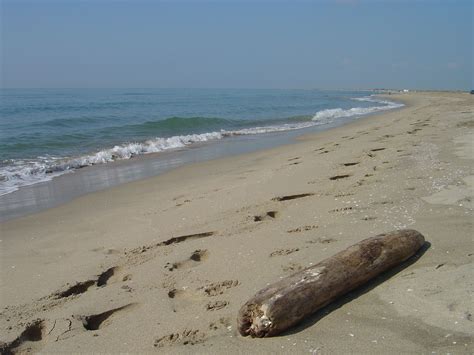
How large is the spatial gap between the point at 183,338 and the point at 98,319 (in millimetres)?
829

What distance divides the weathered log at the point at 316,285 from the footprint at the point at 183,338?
0.92 ft

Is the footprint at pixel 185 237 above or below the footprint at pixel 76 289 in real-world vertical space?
above

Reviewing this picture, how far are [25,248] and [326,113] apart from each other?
26.1 m

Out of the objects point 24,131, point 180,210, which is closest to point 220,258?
point 180,210

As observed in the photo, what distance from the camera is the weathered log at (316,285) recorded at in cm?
282

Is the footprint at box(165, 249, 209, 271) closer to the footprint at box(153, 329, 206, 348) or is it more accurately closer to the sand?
the sand

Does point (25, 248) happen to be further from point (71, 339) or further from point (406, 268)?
point (406, 268)

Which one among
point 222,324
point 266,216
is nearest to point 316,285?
point 222,324

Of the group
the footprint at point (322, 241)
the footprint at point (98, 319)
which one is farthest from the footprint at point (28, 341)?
the footprint at point (322, 241)

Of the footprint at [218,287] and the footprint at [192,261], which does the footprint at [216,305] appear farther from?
the footprint at [192,261]

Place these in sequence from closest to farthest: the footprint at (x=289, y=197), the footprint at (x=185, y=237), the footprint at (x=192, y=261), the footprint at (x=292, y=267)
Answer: the footprint at (x=292, y=267) < the footprint at (x=192, y=261) < the footprint at (x=185, y=237) < the footprint at (x=289, y=197)

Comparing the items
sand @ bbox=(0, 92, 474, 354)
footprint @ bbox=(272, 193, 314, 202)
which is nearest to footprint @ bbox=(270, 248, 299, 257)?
sand @ bbox=(0, 92, 474, 354)

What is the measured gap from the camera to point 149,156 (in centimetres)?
1288

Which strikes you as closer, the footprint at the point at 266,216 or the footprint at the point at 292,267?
the footprint at the point at 292,267
